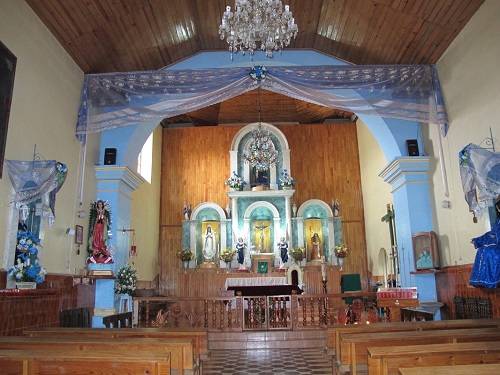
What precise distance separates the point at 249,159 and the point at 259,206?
7.41 ft

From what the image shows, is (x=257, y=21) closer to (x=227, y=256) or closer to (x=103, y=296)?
(x=103, y=296)

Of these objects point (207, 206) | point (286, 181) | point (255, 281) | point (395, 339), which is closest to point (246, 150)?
point (286, 181)

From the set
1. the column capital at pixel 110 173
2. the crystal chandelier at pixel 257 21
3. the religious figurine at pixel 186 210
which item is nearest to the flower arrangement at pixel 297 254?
the religious figurine at pixel 186 210

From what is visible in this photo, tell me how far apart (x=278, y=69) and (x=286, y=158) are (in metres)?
5.25

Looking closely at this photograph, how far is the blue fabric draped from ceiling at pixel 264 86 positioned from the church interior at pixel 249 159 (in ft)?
0.08

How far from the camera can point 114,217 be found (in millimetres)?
7793

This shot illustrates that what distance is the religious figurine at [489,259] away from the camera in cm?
535

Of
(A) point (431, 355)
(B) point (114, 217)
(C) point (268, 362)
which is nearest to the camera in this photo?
(A) point (431, 355)

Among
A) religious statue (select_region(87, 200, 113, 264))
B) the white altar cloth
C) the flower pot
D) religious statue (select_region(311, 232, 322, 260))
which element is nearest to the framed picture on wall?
the flower pot

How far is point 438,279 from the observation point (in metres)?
7.45

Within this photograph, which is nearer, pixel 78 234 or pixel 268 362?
pixel 268 362

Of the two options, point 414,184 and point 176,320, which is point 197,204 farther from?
point 414,184

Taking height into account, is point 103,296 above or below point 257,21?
below

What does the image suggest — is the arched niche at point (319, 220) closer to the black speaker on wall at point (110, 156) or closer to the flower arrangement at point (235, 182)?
the flower arrangement at point (235, 182)
